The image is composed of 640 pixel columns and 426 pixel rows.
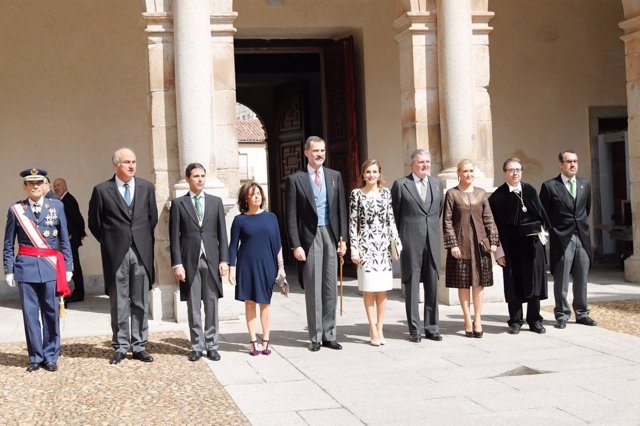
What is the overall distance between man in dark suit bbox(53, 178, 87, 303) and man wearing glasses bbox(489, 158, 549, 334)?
5705 millimetres

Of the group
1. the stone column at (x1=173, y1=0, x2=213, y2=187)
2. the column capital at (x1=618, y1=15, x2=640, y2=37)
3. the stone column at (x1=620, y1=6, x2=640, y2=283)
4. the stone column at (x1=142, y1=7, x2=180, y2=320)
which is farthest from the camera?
the stone column at (x1=620, y1=6, x2=640, y2=283)

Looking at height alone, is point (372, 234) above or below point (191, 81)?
below

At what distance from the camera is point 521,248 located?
848 cm

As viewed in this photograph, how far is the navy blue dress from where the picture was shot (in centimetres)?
771

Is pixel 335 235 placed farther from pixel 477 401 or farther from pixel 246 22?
pixel 246 22

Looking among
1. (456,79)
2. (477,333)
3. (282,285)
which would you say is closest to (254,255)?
(282,285)

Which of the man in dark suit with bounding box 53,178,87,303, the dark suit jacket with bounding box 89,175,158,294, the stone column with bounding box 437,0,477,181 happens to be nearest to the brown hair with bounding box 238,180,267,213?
the dark suit jacket with bounding box 89,175,158,294

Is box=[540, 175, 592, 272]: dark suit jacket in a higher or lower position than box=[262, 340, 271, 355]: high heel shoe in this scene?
higher

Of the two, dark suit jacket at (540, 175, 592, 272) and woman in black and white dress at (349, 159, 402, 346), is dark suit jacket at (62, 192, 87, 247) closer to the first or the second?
woman in black and white dress at (349, 159, 402, 346)

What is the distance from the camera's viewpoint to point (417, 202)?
27.4 ft

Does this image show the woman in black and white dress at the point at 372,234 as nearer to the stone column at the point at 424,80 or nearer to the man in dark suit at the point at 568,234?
the man in dark suit at the point at 568,234

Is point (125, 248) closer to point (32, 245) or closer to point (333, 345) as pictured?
point (32, 245)

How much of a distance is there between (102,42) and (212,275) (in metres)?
6.17

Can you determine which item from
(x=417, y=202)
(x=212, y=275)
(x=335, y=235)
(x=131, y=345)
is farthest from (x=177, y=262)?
(x=417, y=202)
